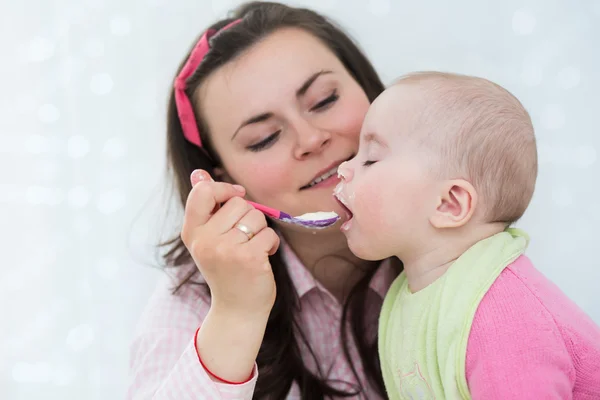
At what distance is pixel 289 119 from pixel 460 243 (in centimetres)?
48

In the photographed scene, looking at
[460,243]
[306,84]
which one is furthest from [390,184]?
[306,84]

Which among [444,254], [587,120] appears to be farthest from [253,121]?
[587,120]

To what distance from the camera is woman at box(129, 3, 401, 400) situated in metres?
1.17

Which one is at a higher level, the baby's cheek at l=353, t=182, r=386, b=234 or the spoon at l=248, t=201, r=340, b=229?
the baby's cheek at l=353, t=182, r=386, b=234

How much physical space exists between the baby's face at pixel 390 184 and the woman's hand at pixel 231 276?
0.18 metres

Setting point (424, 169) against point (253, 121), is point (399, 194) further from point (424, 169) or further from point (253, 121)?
point (253, 121)

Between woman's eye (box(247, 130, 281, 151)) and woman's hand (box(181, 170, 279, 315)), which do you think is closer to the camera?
woman's hand (box(181, 170, 279, 315))

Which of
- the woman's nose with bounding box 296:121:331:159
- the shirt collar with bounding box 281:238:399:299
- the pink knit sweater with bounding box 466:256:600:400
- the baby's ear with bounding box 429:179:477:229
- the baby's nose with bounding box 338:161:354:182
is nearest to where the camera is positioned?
the pink knit sweater with bounding box 466:256:600:400

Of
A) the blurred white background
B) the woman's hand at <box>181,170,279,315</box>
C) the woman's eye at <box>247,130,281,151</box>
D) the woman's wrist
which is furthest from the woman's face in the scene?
the blurred white background

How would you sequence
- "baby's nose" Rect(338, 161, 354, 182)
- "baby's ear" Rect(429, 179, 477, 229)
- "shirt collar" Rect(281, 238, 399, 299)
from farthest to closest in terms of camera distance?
"shirt collar" Rect(281, 238, 399, 299) → "baby's nose" Rect(338, 161, 354, 182) → "baby's ear" Rect(429, 179, 477, 229)

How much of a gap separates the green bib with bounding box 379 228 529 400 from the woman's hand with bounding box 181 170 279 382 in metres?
0.27

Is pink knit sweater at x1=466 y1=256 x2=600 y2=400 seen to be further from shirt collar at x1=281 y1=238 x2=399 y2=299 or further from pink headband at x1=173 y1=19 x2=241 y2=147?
pink headband at x1=173 y1=19 x2=241 y2=147

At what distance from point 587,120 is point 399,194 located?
128 cm

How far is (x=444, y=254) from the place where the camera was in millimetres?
1079
